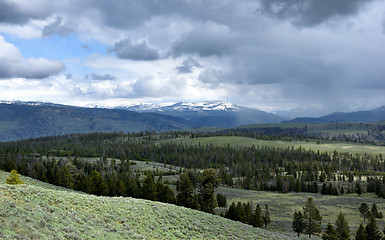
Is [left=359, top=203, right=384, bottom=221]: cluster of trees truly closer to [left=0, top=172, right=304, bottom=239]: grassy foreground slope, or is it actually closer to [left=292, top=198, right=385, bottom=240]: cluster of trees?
[left=292, top=198, right=385, bottom=240]: cluster of trees

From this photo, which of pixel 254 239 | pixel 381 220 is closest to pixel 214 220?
pixel 254 239

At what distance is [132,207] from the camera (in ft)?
125

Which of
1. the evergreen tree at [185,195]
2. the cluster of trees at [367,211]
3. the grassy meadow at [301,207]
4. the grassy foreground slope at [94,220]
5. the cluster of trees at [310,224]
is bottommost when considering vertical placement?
the grassy meadow at [301,207]

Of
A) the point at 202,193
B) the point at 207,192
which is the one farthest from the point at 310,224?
the point at 202,193

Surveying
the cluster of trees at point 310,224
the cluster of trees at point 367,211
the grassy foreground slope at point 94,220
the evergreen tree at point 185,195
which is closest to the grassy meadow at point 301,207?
the cluster of trees at point 367,211

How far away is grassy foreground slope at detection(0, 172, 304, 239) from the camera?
2339 centimetres

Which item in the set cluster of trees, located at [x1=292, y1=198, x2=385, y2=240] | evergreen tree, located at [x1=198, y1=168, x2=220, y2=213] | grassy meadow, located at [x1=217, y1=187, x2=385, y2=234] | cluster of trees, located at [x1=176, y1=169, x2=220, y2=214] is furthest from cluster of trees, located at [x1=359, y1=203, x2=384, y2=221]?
cluster of trees, located at [x1=176, y1=169, x2=220, y2=214]

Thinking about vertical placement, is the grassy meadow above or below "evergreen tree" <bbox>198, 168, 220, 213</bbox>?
below

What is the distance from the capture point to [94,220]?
30203 millimetres

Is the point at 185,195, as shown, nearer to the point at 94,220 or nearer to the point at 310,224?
the point at 310,224

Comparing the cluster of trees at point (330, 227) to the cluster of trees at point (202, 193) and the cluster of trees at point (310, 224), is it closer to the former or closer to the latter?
the cluster of trees at point (310, 224)

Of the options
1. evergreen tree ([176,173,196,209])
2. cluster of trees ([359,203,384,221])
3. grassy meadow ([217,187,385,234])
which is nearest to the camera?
evergreen tree ([176,173,196,209])

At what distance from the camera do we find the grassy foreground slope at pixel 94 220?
23.4 m

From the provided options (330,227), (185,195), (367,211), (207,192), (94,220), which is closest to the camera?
(94,220)
